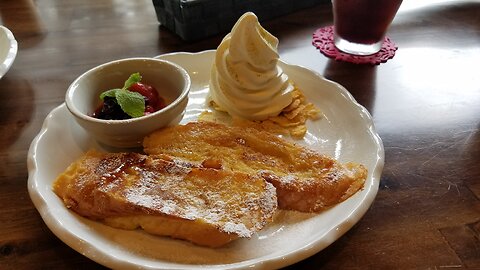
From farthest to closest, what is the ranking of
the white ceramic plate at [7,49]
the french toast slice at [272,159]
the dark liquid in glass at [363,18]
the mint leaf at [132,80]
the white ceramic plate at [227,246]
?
1. the dark liquid in glass at [363,18]
2. the white ceramic plate at [7,49]
3. the mint leaf at [132,80]
4. the french toast slice at [272,159]
5. the white ceramic plate at [227,246]

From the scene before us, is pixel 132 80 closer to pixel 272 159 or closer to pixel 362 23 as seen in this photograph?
pixel 272 159

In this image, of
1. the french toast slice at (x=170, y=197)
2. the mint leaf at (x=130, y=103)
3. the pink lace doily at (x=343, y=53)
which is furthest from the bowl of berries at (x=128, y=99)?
the pink lace doily at (x=343, y=53)

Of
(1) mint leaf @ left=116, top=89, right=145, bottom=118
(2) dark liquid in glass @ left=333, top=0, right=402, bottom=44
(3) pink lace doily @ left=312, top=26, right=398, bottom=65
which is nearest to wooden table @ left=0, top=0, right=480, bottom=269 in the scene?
(3) pink lace doily @ left=312, top=26, right=398, bottom=65

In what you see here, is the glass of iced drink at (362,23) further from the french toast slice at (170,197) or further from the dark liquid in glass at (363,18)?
the french toast slice at (170,197)

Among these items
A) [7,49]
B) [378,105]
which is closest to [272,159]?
[378,105]

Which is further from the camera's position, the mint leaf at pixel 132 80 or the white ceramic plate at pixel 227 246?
the mint leaf at pixel 132 80

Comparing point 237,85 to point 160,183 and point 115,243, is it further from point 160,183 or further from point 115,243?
point 115,243

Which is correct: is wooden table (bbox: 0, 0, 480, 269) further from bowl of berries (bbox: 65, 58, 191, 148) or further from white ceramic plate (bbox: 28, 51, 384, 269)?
bowl of berries (bbox: 65, 58, 191, 148)

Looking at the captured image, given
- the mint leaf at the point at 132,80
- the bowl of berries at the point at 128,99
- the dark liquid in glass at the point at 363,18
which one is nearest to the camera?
the bowl of berries at the point at 128,99
